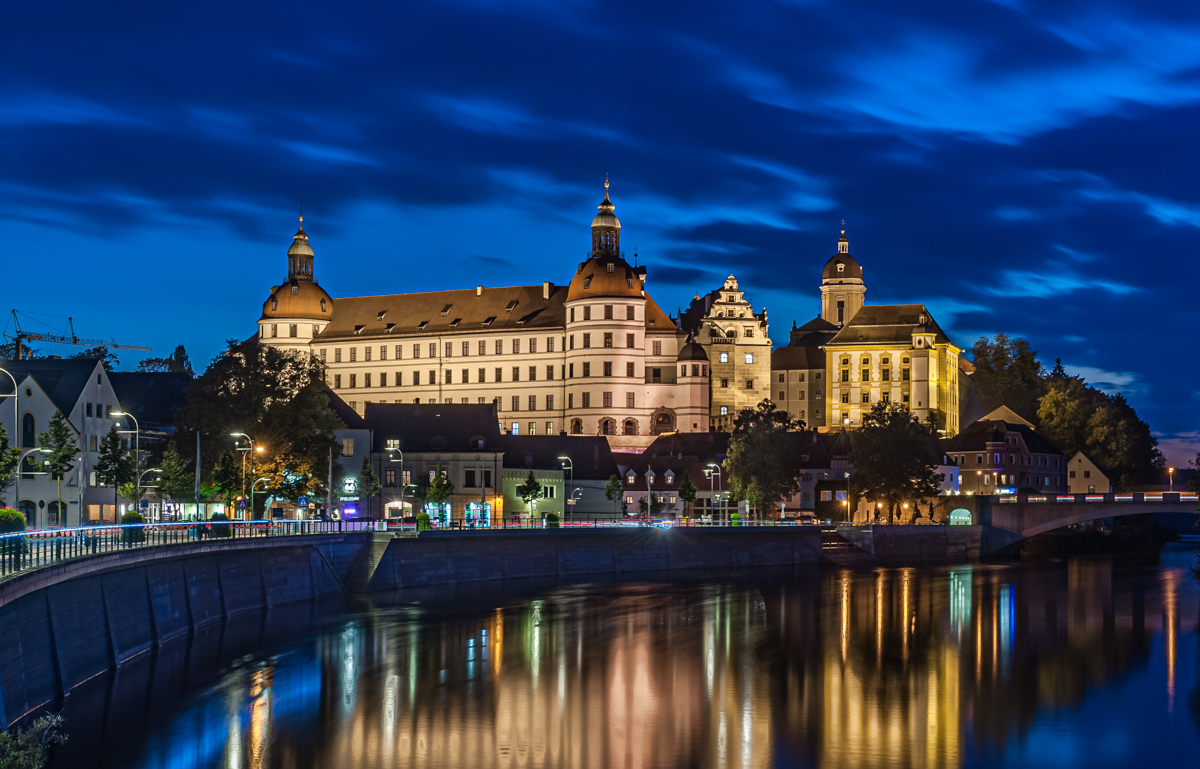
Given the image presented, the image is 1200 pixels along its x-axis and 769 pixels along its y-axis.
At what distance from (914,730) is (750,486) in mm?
70518

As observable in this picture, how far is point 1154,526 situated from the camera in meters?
132

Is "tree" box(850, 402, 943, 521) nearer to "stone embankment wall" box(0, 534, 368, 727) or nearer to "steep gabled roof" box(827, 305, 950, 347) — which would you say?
"stone embankment wall" box(0, 534, 368, 727)

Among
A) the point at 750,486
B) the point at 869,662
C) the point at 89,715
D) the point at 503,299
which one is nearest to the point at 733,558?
the point at 750,486

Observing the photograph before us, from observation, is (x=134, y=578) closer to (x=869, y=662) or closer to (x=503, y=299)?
(x=869, y=662)

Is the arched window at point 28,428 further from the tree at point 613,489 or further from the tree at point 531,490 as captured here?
the tree at point 613,489

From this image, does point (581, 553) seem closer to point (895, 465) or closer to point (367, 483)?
point (367, 483)

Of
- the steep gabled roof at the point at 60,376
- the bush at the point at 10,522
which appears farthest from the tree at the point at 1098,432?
the bush at the point at 10,522

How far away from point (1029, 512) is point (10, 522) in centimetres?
8320

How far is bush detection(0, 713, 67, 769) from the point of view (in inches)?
1137

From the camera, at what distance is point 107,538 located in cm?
4678

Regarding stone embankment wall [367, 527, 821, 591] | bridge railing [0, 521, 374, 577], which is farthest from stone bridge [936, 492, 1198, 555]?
bridge railing [0, 521, 374, 577]

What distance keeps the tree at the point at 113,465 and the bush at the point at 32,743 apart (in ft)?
116

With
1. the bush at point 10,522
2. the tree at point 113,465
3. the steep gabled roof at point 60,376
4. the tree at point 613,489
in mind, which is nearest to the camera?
the bush at point 10,522

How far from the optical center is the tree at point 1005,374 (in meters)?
184
